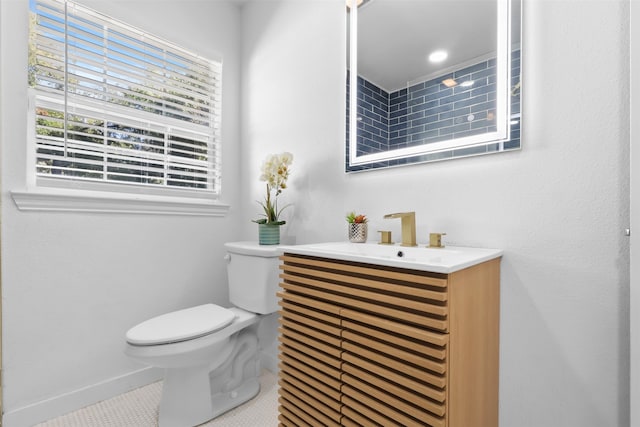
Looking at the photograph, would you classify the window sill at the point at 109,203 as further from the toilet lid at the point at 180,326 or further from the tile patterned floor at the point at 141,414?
the tile patterned floor at the point at 141,414

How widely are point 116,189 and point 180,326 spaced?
90 centimetres

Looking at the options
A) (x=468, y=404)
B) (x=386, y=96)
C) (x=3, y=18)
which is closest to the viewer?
(x=468, y=404)

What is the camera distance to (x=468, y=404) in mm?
925

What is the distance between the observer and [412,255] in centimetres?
119

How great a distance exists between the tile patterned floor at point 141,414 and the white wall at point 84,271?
64 millimetres

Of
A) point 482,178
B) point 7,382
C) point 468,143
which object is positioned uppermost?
point 468,143

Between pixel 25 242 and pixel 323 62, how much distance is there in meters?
1.75

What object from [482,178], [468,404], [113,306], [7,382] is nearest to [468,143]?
[482,178]

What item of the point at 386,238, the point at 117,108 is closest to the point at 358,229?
the point at 386,238

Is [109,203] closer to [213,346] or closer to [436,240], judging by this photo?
[213,346]

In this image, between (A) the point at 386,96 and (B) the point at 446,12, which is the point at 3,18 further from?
(B) the point at 446,12

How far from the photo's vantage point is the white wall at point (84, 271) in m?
1.41

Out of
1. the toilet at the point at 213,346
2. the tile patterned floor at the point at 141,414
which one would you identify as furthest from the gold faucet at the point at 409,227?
the tile patterned floor at the point at 141,414

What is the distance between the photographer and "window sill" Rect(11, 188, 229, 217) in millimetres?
1454
